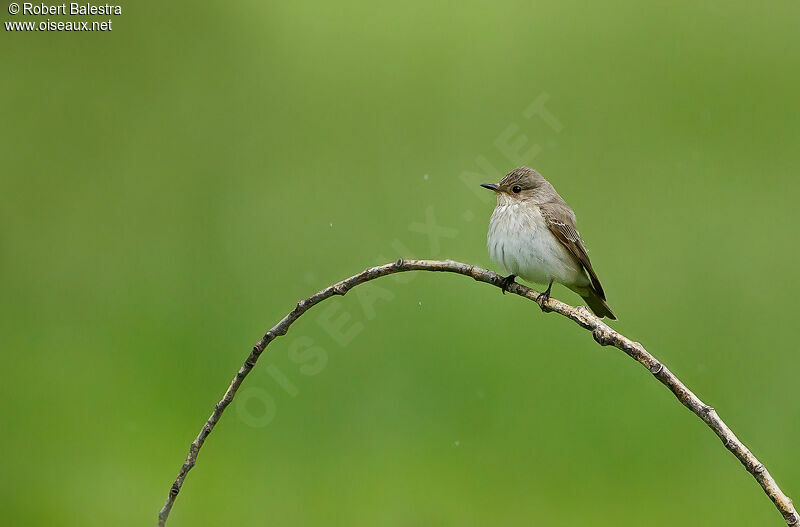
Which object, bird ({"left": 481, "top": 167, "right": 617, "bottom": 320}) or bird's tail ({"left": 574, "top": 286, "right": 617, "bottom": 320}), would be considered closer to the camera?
bird ({"left": 481, "top": 167, "right": 617, "bottom": 320})

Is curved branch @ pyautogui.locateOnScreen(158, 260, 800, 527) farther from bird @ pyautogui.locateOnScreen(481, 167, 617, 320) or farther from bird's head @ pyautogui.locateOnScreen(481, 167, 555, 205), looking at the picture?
bird's head @ pyautogui.locateOnScreen(481, 167, 555, 205)

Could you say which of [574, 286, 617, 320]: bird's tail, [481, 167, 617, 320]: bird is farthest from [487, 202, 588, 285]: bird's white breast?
[574, 286, 617, 320]: bird's tail

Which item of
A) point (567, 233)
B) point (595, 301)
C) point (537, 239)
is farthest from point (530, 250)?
point (595, 301)

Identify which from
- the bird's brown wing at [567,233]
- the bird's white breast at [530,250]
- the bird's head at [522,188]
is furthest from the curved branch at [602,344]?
the bird's head at [522,188]

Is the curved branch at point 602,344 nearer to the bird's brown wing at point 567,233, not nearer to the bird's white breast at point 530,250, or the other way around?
the bird's white breast at point 530,250

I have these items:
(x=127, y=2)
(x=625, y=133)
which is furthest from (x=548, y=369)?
(x=127, y=2)

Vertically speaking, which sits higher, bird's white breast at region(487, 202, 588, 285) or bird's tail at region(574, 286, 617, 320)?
bird's white breast at region(487, 202, 588, 285)
